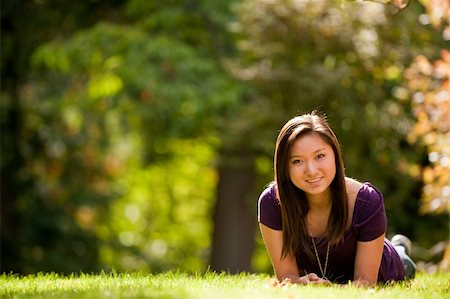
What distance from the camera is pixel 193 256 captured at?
23203 mm

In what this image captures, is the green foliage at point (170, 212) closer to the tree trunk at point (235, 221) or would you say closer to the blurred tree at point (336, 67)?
the tree trunk at point (235, 221)

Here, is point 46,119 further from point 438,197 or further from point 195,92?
point 438,197

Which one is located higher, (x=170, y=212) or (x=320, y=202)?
(x=320, y=202)

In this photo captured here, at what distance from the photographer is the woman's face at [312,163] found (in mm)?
4969

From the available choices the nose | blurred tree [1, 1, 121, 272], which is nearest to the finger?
the nose

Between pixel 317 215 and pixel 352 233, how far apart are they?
27 cm

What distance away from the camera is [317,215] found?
5289 millimetres

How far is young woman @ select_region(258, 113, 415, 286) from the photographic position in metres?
5.00

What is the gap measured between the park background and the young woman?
4263 mm

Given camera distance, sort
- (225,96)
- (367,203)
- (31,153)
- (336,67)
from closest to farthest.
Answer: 1. (367,203)
2. (225,96)
3. (336,67)
4. (31,153)

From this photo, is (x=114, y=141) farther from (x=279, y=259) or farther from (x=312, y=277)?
(x=312, y=277)

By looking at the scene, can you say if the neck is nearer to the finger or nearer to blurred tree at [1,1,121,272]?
the finger

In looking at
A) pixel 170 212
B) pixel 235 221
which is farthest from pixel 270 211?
pixel 170 212

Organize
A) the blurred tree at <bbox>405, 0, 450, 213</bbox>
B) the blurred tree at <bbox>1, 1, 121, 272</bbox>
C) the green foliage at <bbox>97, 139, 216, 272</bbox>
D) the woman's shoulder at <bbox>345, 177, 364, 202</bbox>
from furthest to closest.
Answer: the green foliage at <bbox>97, 139, 216, 272</bbox>, the blurred tree at <bbox>1, 1, 121, 272</bbox>, the blurred tree at <bbox>405, 0, 450, 213</bbox>, the woman's shoulder at <bbox>345, 177, 364, 202</bbox>
